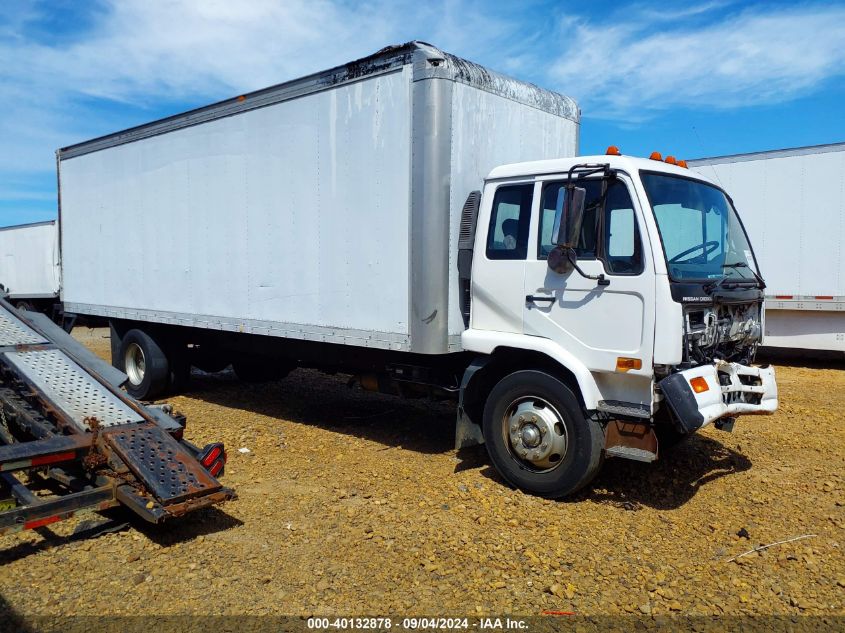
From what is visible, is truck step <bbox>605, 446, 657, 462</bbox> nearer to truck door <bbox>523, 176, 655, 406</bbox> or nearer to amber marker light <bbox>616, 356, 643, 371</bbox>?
truck door <bbox>523, 176, 655, 406</bbox>

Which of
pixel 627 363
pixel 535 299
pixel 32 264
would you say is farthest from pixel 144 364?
pixel 32 264

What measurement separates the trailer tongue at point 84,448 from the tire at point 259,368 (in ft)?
9.43

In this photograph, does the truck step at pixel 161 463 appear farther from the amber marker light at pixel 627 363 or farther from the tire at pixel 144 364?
the tire at pixel 144 364

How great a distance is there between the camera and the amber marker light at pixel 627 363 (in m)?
4.69

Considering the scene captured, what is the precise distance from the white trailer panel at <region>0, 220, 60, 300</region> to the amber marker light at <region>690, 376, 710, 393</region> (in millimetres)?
20403

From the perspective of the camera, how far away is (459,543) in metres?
4.44

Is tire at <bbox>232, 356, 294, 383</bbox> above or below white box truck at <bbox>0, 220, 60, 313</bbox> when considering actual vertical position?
below

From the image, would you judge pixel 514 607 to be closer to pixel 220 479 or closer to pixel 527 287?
pixel 527 287

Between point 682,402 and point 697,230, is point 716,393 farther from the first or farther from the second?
point 697,230

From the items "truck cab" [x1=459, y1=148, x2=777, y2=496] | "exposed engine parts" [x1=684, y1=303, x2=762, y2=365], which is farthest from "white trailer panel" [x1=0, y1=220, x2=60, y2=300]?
"exposed engine parts" [x1=684, y1=303, x2=762, y2=365]

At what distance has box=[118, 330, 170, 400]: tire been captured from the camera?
899 centimetres

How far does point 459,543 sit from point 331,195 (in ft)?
10.8

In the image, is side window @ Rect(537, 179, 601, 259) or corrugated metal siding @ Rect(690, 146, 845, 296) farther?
corrugated metal siding @ Rect(690, 146, 845, 296)

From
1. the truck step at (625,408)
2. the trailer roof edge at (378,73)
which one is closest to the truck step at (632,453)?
the truck step at (625,408)
